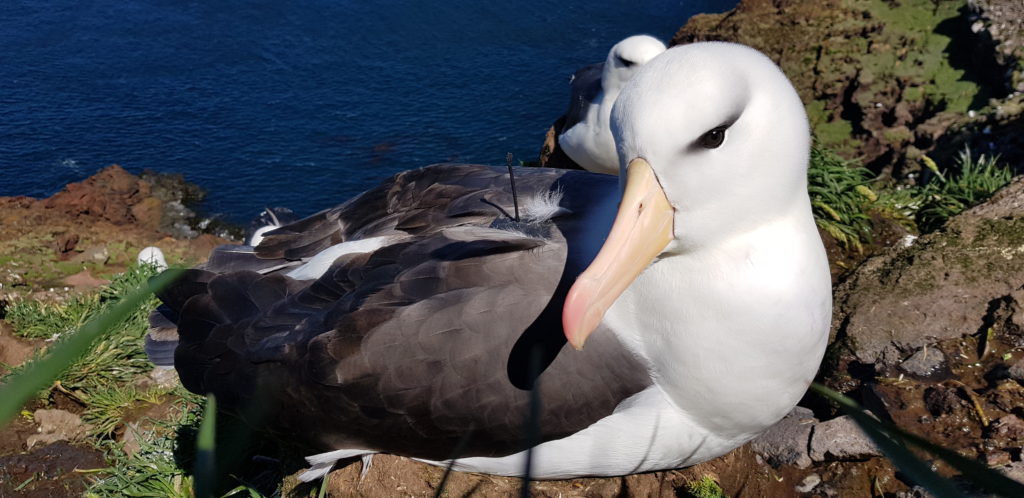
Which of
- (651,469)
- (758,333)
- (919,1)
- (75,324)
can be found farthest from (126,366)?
(919,1)

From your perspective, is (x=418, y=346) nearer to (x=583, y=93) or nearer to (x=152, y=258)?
(x=152, y=258)

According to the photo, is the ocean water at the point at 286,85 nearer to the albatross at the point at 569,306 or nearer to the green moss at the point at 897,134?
the green moss at the point at 897,134

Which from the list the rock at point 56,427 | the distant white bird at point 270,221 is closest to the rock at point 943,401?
the distant white bird at point 270,221

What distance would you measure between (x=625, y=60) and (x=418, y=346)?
4.60 meters

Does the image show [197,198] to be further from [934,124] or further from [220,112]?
[934,124]

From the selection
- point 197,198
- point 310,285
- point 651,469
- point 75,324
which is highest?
point 310,285

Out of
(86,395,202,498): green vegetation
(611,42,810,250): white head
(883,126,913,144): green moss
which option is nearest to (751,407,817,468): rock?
(611,42,810,250): white head

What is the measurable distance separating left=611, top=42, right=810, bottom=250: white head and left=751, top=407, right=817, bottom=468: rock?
5.85ft

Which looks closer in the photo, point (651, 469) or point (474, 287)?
point (474, 287)

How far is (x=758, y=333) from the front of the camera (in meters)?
3.12

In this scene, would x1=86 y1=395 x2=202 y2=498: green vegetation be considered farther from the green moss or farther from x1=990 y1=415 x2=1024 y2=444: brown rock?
the green moss

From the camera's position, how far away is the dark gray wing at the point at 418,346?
3.43 meters

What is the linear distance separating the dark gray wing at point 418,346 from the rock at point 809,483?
126 cm

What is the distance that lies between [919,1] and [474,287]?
9722mm
